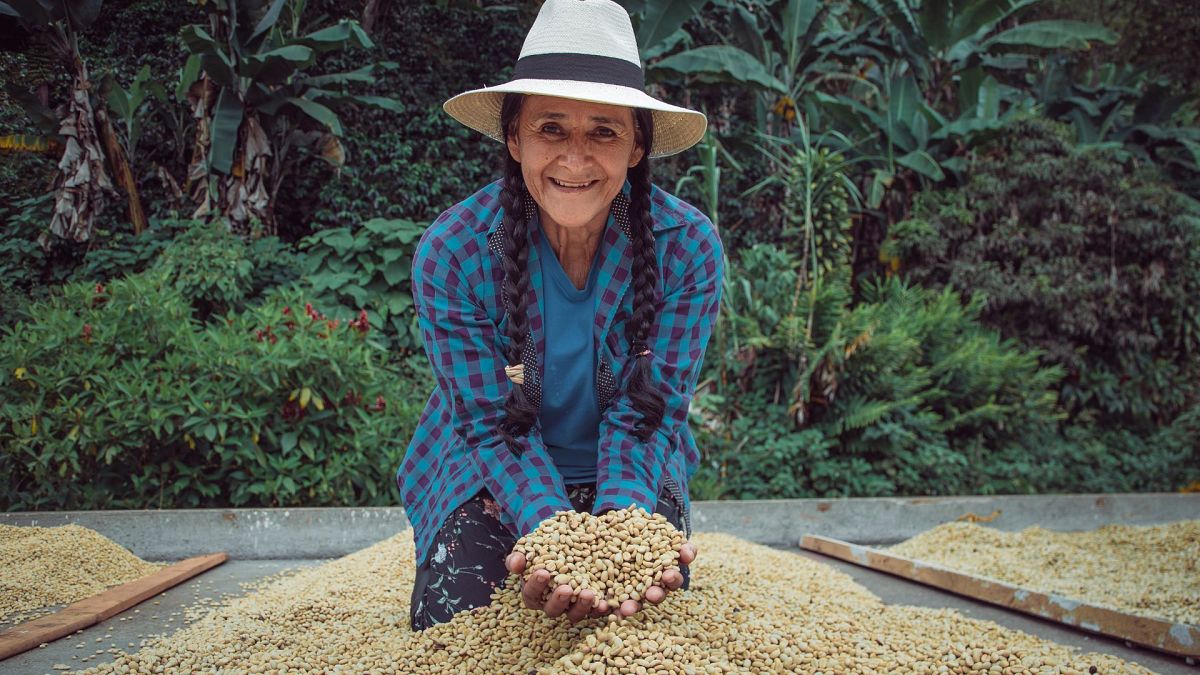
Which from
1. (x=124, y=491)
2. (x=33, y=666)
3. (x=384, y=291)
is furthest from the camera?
(x=384, y=291)

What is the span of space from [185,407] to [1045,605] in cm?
292

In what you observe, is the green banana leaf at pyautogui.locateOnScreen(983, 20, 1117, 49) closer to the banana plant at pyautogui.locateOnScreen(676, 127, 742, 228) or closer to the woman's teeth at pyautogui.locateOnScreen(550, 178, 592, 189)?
the banana plant at pyautogui.locateOnScreen(676, 127, 742, 228)

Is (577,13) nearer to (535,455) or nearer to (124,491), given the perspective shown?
(535,455)

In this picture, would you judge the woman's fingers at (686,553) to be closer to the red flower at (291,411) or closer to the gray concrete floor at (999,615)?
the gray concrete floor at (999,615)

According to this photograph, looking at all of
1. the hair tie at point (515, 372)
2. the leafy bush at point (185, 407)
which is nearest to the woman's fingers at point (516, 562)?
the hair tie at point (515, 372)

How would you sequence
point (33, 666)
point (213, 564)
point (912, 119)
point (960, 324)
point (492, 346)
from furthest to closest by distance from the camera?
point (912, 119), point (960, 324), point (213, 564), point (492, 346), point (33, 666)

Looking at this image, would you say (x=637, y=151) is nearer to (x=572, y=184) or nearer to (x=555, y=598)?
(x=572, y=184)

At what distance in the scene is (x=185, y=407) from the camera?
338 centimetres

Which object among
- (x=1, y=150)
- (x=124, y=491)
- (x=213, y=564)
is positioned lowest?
(x=213, y=564)

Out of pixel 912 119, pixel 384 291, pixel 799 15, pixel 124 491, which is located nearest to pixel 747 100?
pixel 799 15

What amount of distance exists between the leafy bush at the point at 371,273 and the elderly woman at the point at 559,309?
6.49 feet

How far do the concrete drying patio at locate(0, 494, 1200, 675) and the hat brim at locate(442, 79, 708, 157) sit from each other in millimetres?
1473

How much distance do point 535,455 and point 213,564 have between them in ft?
5.40

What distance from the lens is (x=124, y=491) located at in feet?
11.1
